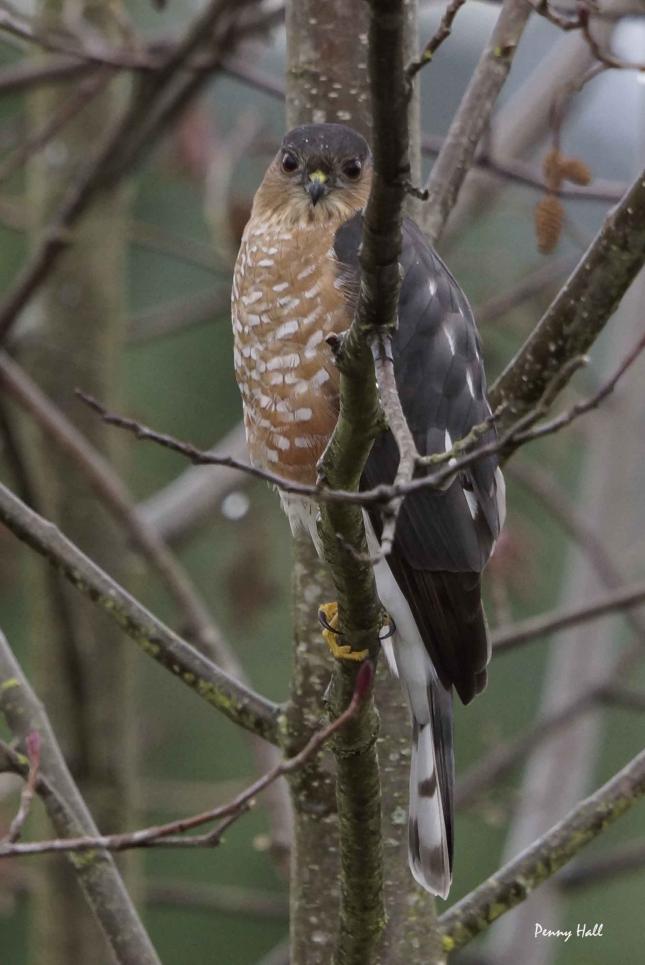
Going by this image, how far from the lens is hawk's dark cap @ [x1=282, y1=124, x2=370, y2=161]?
10.1 ft

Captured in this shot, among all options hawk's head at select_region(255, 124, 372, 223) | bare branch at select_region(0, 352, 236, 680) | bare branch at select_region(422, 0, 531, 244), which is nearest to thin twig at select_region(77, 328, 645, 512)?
bare branch at select_region(422, 0, 531, 244)

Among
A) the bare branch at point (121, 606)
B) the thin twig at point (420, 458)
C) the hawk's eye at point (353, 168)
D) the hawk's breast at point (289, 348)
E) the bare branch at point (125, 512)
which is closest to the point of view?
the thin twig at point (420, 458)

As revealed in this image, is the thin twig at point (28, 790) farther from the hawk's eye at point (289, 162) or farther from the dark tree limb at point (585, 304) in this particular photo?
the hawk's eye at point (289, 162)

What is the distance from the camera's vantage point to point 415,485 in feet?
5.26

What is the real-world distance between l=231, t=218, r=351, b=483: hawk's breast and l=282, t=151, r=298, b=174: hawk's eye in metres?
0.28

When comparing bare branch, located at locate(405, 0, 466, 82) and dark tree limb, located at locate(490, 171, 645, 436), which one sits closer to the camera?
bare branch, located at locate(405, 0, 466, 82)

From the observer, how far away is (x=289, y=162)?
11.0 ft

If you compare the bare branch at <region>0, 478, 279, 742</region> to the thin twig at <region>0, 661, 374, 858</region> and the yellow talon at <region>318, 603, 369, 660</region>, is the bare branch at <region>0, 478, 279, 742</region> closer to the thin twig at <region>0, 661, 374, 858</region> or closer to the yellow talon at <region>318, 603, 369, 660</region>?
the yellow talon at <region>318, 603, 369, 660</region>

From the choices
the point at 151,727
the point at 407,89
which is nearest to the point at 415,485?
the point at 407,89

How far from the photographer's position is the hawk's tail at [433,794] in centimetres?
267

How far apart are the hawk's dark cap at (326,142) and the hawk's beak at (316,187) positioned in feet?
0.21

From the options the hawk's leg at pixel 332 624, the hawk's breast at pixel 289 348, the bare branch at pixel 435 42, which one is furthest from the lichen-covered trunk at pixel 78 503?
the bare branch at pixel 435 42

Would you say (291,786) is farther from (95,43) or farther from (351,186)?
(95,43)

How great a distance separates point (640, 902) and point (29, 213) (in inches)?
236
